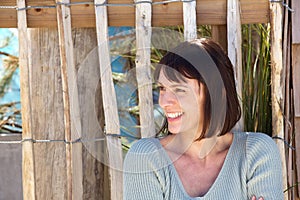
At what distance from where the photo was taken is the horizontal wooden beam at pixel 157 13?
240cm

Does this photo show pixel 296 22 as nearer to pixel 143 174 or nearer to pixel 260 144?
pixel 260 144

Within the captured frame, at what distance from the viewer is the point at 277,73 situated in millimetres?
2344

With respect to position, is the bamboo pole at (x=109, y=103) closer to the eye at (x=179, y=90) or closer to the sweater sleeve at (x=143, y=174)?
the sweater sleeve at (x=143, y=174)

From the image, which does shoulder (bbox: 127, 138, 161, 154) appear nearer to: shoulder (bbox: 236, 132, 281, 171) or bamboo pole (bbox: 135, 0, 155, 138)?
bamboo pole (bbox: 135, 0, 155, 138)

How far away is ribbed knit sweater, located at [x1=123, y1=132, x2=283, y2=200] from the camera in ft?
7.17

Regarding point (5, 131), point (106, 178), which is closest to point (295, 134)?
point (106, 178)

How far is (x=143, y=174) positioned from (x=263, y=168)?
0.39m

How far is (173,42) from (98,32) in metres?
0.39

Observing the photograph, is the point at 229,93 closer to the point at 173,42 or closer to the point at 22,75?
the point at 173,42

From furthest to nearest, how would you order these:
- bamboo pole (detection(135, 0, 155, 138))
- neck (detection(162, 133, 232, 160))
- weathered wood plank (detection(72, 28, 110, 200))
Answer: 1. weathered wood plank (detection(72, 28, 110, 200))
2. bamboo pole (detection(135, 0, 155, 138))
3. neck (detection(162, 133, 232, 160))

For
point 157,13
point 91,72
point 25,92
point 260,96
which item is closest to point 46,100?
point 25,92

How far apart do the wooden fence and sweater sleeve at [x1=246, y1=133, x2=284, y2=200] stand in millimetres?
159

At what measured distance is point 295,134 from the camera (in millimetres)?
2416

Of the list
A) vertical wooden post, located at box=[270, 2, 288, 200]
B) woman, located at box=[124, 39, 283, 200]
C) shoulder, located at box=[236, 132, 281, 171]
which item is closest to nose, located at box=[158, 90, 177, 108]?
woman, located at box=[124, 39, 283, 200]
